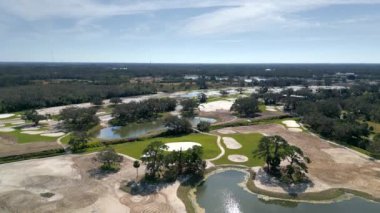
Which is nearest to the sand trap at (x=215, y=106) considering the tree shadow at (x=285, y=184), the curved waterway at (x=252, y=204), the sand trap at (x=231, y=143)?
the sand trap at (x=231, y=143)

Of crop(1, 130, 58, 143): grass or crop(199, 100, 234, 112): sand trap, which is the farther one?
crop(199, 100, 234, 112): sand trap

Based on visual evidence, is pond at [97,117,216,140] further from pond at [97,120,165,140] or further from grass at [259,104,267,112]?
grass at [259,104,267,112]

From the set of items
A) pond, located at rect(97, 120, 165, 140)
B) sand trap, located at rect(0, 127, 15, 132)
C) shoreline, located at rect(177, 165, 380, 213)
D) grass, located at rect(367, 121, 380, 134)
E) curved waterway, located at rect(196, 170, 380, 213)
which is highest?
grass, located at rect(367, 121, 380, 134)

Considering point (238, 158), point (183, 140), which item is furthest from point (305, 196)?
point (183, 140)

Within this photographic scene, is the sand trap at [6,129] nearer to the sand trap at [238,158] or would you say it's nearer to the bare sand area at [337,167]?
the sand trap at [238,158]

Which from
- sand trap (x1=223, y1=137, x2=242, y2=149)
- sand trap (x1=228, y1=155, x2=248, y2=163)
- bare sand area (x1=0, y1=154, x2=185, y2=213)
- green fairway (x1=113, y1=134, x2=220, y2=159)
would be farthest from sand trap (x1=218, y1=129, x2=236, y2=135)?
bare sand area (x1=0, y1=154, x2=185, y2=213)

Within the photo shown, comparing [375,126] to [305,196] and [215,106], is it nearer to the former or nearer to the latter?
[215,106]
